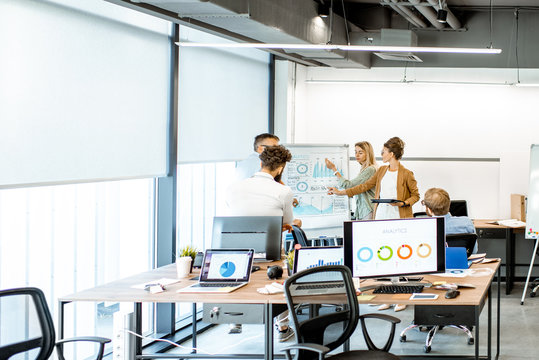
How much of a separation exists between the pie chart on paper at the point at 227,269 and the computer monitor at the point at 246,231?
345mm

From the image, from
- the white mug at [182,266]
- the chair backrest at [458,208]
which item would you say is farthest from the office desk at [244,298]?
the chair backrest at [458,208]

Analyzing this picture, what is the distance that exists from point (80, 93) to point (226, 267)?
148 cm

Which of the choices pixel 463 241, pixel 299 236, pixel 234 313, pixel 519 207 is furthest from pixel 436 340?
pixel 519 207

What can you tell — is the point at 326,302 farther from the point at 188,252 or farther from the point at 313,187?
the point at 313,187

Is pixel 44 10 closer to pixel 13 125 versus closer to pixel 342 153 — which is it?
pixel 13 125

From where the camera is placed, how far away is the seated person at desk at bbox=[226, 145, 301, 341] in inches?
180

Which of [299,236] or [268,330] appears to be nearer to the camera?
[268,330]

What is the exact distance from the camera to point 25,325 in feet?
9.80

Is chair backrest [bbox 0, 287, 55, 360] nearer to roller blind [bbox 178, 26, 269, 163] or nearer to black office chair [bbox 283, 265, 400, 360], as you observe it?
black office chair [bbox 283, 265, 400, 360]

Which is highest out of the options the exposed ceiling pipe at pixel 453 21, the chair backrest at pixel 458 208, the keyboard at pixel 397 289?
the exposed ceiling pipe at pixel 453 21

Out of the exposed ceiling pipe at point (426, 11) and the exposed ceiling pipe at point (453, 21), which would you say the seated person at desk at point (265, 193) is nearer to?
the exposed ceiling pipe at point (426, 11)

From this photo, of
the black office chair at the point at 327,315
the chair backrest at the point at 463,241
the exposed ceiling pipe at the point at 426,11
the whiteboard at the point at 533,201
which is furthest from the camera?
the whiteboard at the point at 533,201

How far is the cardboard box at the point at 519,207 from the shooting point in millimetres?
8055

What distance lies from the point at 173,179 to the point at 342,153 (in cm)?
250
